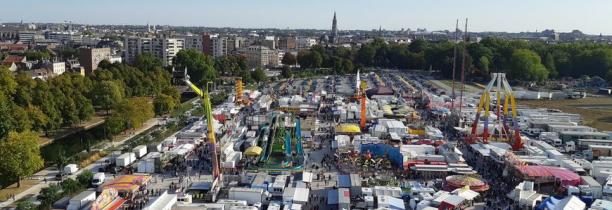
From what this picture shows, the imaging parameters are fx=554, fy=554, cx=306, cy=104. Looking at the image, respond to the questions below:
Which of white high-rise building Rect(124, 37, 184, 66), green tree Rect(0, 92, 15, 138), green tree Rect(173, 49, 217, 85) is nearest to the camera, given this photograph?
green tree Rect(0, 92, 15, 138)

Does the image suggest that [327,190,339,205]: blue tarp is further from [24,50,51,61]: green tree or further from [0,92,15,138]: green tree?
[24,50,51,61]: green tree

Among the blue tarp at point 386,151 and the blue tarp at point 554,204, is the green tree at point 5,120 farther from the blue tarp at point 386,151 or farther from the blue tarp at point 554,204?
the blue tarp at point 554,204

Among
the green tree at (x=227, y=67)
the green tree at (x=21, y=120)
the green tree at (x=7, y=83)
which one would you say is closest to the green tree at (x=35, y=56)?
the green tree at (x=227, y=67)

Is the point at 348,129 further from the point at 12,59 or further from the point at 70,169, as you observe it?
the point at 12,59

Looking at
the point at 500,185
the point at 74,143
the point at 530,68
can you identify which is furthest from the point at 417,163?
the point at 530,68

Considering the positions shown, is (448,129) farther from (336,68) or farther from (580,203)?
(336,68)

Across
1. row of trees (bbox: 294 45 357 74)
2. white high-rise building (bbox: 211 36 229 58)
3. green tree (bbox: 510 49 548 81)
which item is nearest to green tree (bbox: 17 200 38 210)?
green tree (bbox: 510 49 548 81)

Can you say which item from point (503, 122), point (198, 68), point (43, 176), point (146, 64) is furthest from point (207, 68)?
point (43, 176)
